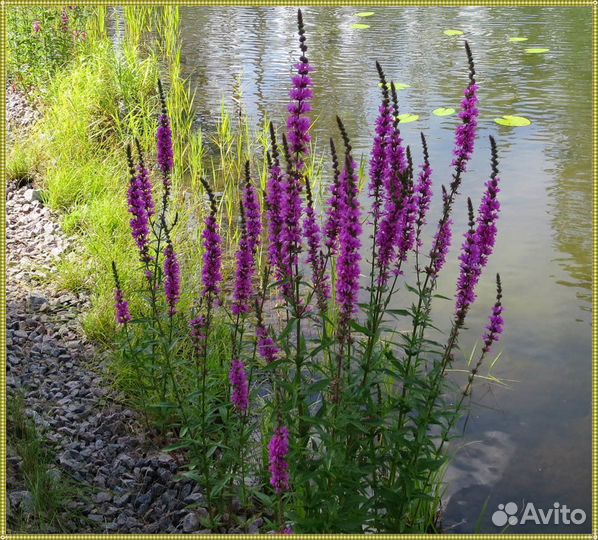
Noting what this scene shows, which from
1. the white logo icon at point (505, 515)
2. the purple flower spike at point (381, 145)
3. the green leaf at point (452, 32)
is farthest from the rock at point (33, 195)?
the green leaf at point (452, 32)

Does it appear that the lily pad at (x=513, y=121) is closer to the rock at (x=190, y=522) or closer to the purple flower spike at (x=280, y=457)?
the rock at (x=190, y=522)

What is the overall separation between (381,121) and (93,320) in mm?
3019

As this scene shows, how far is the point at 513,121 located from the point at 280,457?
24.3 ft

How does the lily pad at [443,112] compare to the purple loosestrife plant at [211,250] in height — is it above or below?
below

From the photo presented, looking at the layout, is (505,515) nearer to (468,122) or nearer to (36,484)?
(468,122)

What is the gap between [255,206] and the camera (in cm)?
309

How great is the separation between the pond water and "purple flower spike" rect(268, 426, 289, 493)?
169 cm

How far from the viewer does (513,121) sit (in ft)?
28.8

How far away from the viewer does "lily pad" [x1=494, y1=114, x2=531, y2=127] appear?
28.6 ft

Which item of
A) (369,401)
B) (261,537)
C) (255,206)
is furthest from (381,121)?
(261,537)

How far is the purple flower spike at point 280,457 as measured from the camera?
260 cm

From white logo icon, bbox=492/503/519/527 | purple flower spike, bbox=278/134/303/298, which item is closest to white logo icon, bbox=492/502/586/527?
white logo icon, bbox=492/503/519/527

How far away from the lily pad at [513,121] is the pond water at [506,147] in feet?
0.28

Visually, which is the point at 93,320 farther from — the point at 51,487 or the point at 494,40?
the point at 494,40
